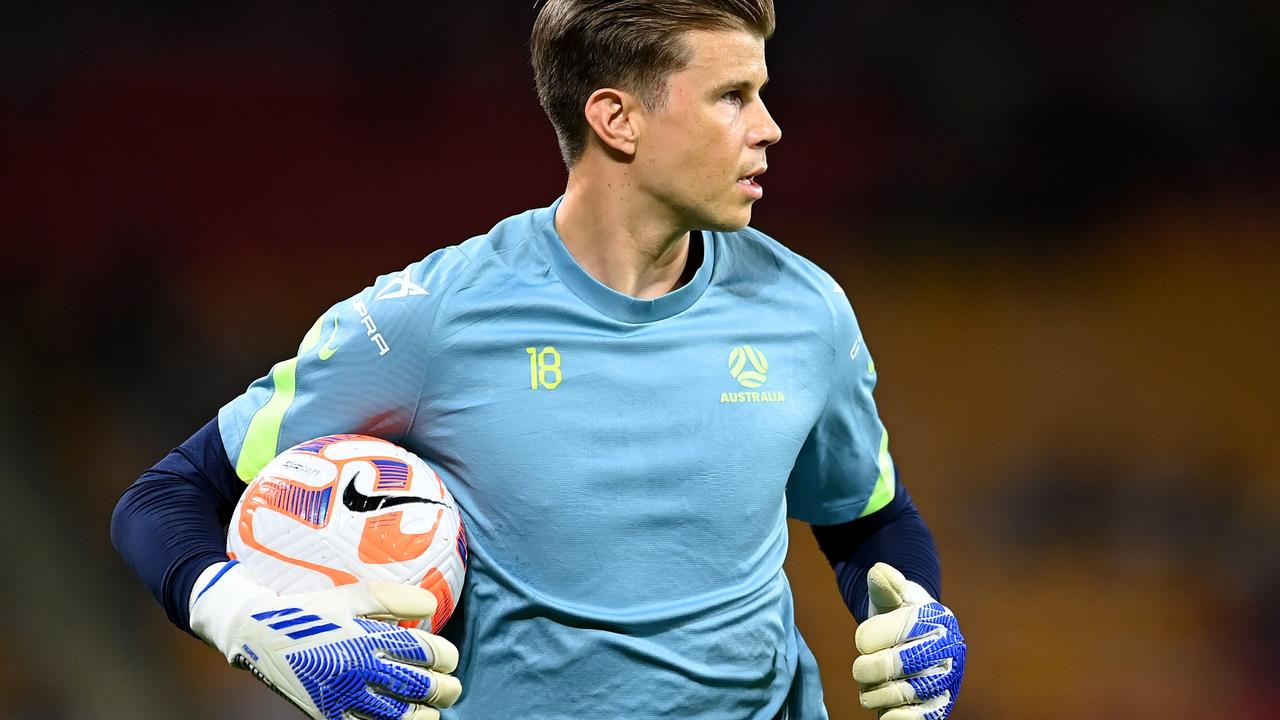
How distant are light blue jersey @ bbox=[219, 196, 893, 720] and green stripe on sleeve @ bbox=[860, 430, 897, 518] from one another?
22 cm

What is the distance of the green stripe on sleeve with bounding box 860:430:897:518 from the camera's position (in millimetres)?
2223

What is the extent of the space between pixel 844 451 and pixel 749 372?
0.24m

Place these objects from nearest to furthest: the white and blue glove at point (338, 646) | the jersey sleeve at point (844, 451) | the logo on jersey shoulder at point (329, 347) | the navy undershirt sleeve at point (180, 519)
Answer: the white and blue glove at point (338, 646), the navy undershirt sleeve at point (180, 519), the logo on jersey shoulder at point (329, 347), the jersey sleeve at point (844, 451)

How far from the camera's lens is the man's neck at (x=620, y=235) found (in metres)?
2.03

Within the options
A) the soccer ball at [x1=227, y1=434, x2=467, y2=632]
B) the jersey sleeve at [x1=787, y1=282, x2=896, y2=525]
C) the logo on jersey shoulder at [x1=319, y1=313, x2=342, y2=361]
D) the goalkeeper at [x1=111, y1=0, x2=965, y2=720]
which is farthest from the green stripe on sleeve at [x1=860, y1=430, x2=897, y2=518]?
the logo on jersey shoulder at [x1=319, y1=313, x2=342, y2=361]

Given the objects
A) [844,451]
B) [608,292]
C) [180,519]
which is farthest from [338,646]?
[844,451]

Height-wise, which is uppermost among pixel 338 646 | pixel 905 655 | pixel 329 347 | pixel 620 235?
pixel 620 235

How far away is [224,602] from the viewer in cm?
174

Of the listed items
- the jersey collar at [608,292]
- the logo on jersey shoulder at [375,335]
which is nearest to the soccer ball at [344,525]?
the logo on jersey shoulder at [375,335]

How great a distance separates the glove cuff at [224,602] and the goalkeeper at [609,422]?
1.2 inches

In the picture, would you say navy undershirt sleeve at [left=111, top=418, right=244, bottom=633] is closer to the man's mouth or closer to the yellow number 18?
the yellow number 18

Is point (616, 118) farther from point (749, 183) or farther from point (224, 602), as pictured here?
point (224, 602)

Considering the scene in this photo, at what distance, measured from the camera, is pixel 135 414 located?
178 inches

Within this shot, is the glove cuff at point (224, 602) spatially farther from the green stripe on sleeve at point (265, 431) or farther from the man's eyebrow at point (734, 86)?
the man's eyebrow at point (734, 86)
